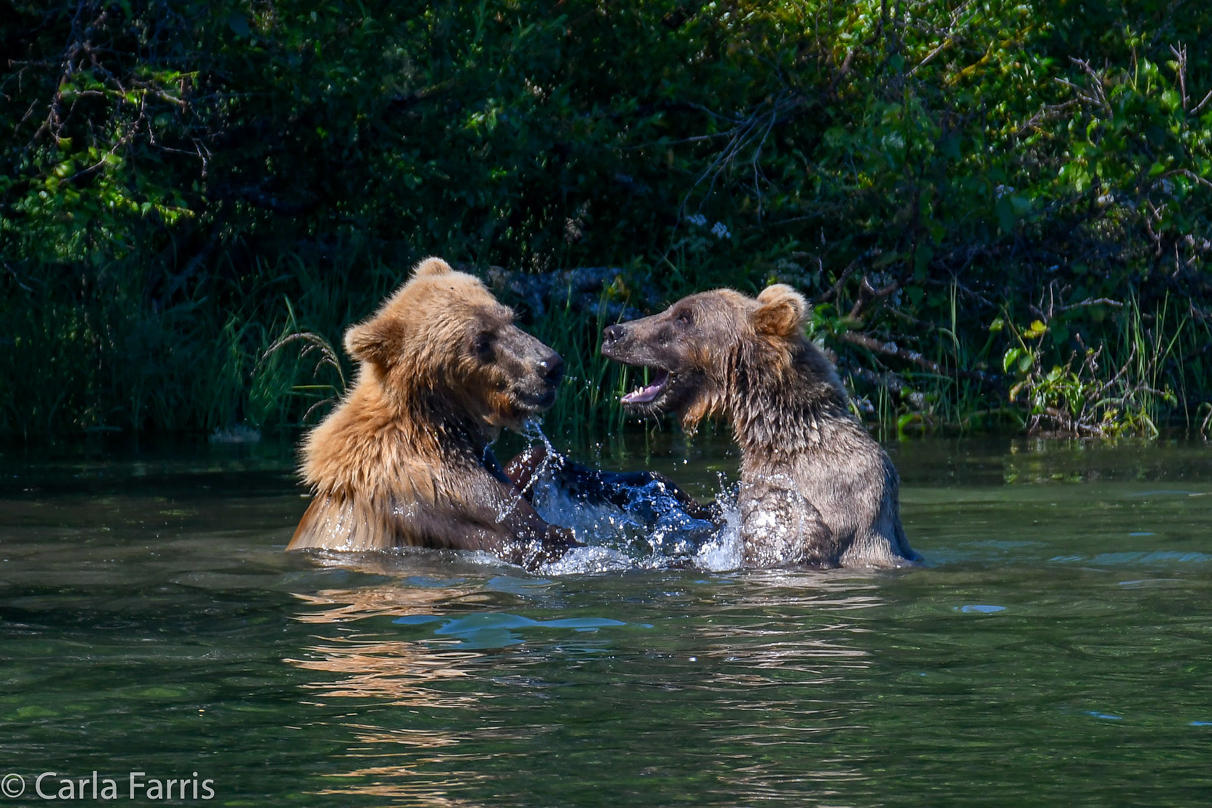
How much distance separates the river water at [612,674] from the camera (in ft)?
11.5

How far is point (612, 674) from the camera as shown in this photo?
4551mm

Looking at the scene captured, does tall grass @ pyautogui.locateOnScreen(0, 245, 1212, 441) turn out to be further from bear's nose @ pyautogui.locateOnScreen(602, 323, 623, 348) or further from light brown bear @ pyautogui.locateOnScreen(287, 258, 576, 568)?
light brown bear @ pyautogui.locateOnScreen(287, 258, 576, 568)

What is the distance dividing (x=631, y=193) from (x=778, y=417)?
25.8 ft

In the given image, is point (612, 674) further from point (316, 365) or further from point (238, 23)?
point (316, 365)

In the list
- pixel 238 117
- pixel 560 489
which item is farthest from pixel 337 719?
pixel 238 117

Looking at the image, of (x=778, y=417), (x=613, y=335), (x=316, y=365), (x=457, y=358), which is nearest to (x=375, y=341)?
(x=457, y=358)

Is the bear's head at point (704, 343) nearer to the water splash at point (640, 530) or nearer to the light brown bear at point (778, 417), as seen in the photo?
the light brown bear at point (778, 417)

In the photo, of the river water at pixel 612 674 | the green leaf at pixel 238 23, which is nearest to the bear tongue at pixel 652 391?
the river water at pixel 612 674

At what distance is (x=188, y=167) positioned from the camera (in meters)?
13.5

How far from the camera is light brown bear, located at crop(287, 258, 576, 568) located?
6965 millimetres

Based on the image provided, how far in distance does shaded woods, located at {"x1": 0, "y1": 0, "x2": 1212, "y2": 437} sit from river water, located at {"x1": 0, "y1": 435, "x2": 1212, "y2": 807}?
5.17m

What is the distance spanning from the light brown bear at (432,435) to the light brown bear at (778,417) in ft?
2.22

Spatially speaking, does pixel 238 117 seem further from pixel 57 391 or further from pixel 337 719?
pixel 337 719

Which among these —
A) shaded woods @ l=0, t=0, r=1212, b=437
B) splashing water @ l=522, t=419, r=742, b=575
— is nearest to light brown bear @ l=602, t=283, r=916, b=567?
splashing water @ l=522, t=419, r=742, b=575
